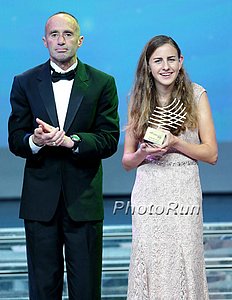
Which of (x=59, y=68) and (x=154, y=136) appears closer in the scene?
(x=154, y=136)

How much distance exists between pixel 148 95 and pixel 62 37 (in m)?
0.34

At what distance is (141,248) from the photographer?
2.35 meters

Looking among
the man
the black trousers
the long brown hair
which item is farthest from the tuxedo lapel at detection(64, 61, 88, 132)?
the black trousers

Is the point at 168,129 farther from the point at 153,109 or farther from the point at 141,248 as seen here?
the point at 141,248

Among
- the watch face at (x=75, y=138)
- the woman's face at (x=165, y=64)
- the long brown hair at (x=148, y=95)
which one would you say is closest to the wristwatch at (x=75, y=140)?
the watch face at (x=75, y=138)

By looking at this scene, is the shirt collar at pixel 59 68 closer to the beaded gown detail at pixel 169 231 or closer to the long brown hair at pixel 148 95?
the long brown hair at pixel 148 95

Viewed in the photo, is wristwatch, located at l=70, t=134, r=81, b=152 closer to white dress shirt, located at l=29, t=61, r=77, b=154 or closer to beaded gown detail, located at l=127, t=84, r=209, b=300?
white dress shirt, located at l=29, t=61, r=77, b=154

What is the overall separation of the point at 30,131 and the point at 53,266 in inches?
18.3

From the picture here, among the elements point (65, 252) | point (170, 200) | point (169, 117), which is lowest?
point (65, 252)

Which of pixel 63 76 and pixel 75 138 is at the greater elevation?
pixel 63 76

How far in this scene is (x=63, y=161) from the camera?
241cm

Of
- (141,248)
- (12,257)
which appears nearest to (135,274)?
(141,248)

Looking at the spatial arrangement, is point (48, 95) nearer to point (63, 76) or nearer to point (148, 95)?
point (63, 76)

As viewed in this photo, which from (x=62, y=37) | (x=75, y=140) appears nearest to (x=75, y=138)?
(x=75, y=140)
